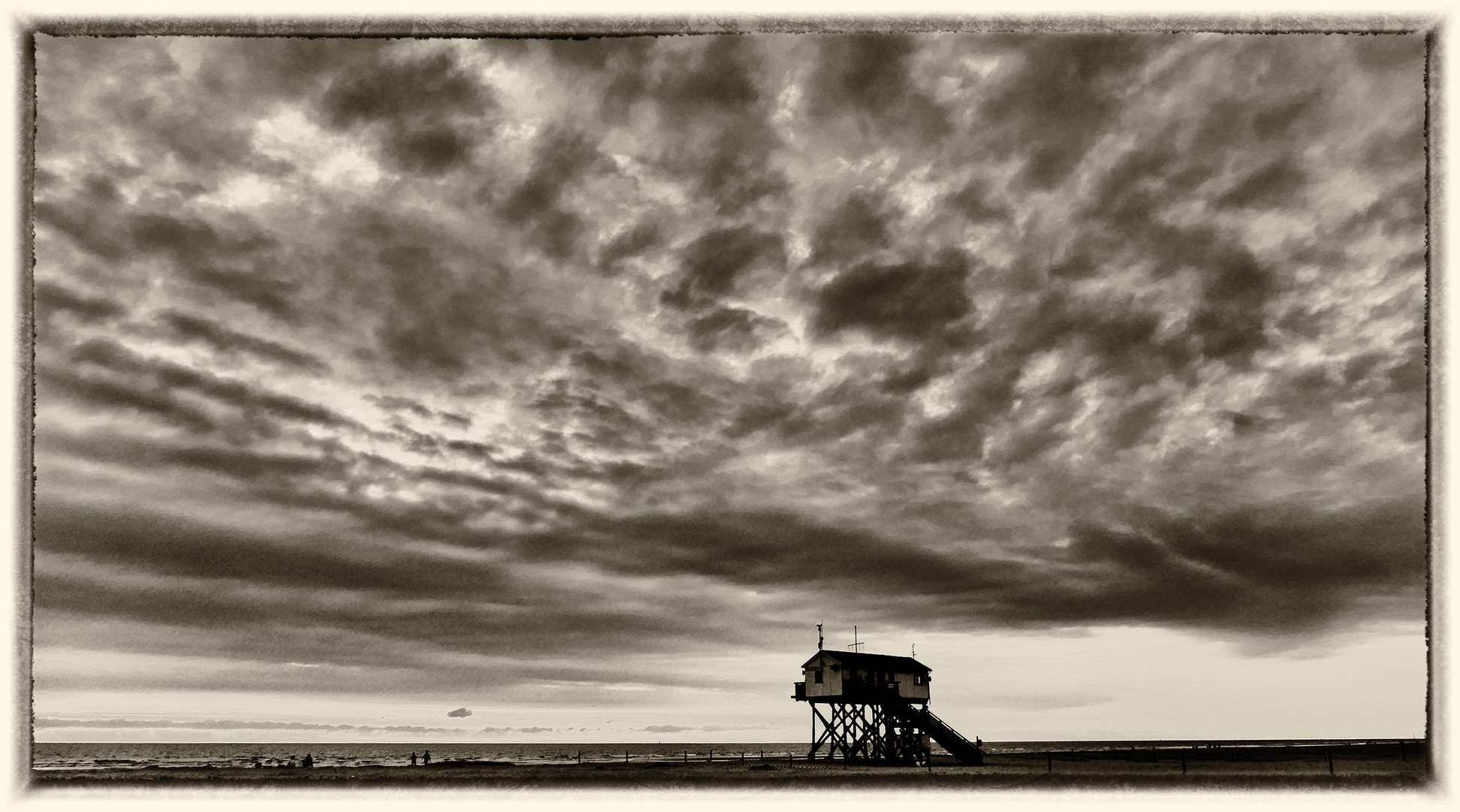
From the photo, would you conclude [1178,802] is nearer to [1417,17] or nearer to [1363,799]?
[1363,799]

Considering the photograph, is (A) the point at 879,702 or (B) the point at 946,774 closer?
(B) the point at 946,774

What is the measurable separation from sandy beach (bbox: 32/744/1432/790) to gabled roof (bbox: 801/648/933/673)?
4125 millimetres

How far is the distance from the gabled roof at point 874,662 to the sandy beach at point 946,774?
13.5ft

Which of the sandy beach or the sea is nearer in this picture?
the sandy beach

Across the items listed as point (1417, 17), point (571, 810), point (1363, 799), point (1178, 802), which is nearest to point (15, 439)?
point (571, 810)

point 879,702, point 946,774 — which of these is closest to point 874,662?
point 879,702

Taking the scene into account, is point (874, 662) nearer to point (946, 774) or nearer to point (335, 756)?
point (946, 774)

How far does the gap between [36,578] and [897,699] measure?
33.9 m

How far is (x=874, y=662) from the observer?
41.0m

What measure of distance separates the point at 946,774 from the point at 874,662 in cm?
1229

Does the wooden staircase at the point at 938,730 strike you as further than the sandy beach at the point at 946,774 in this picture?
Yes

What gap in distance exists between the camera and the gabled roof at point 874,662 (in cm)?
3972

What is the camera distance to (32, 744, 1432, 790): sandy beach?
13648 millimetres

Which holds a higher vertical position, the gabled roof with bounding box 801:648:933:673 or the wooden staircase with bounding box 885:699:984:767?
the gabled roof with bounding box 801:648:933:673
